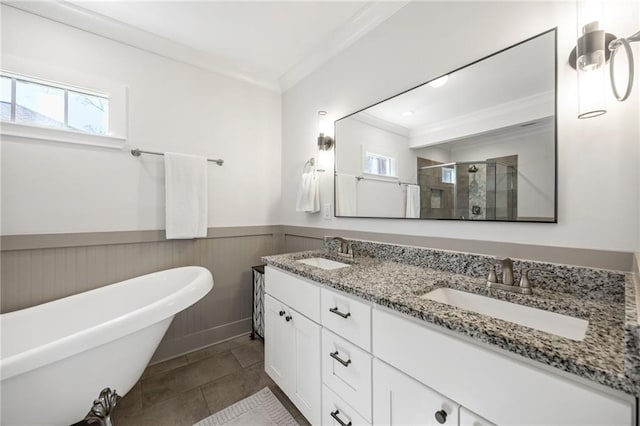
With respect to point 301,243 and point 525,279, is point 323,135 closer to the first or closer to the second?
point 301,243

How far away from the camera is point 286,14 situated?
1.69m

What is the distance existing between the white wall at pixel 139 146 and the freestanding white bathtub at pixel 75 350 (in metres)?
0.53

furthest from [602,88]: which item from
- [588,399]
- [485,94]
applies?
[588,399]

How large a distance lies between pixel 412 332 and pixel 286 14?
6.61ft

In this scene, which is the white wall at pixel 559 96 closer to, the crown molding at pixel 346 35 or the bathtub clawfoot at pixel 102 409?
the crown molding at pixel 346 35

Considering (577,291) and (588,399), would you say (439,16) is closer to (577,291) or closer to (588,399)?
(577,291)

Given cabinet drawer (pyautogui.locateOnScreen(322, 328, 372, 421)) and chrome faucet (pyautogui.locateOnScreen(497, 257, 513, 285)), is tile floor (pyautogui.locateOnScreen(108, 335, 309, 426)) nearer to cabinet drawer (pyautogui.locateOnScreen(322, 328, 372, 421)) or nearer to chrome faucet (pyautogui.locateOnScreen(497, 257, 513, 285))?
cabinet drawer (pyautogui.locateOnScreen(322, 328, 372, 421))

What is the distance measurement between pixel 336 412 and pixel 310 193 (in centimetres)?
147

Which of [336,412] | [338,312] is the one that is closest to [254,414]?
[336,412]

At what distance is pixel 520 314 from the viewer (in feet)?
2.97

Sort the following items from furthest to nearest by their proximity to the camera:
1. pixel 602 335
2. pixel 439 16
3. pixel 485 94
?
1. pixel 439 16
2. pixel 485 94
3. pixel 602 335

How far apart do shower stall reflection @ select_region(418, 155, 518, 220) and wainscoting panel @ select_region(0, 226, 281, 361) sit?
5.49 ft

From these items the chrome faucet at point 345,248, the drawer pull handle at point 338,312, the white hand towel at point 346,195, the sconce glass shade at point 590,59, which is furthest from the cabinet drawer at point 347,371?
the sconce glass shade at point 590,59

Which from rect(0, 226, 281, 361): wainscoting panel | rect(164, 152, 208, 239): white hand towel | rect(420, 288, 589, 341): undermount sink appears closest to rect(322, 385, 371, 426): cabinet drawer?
rect(420, 288, 589, 341): undermount sink
